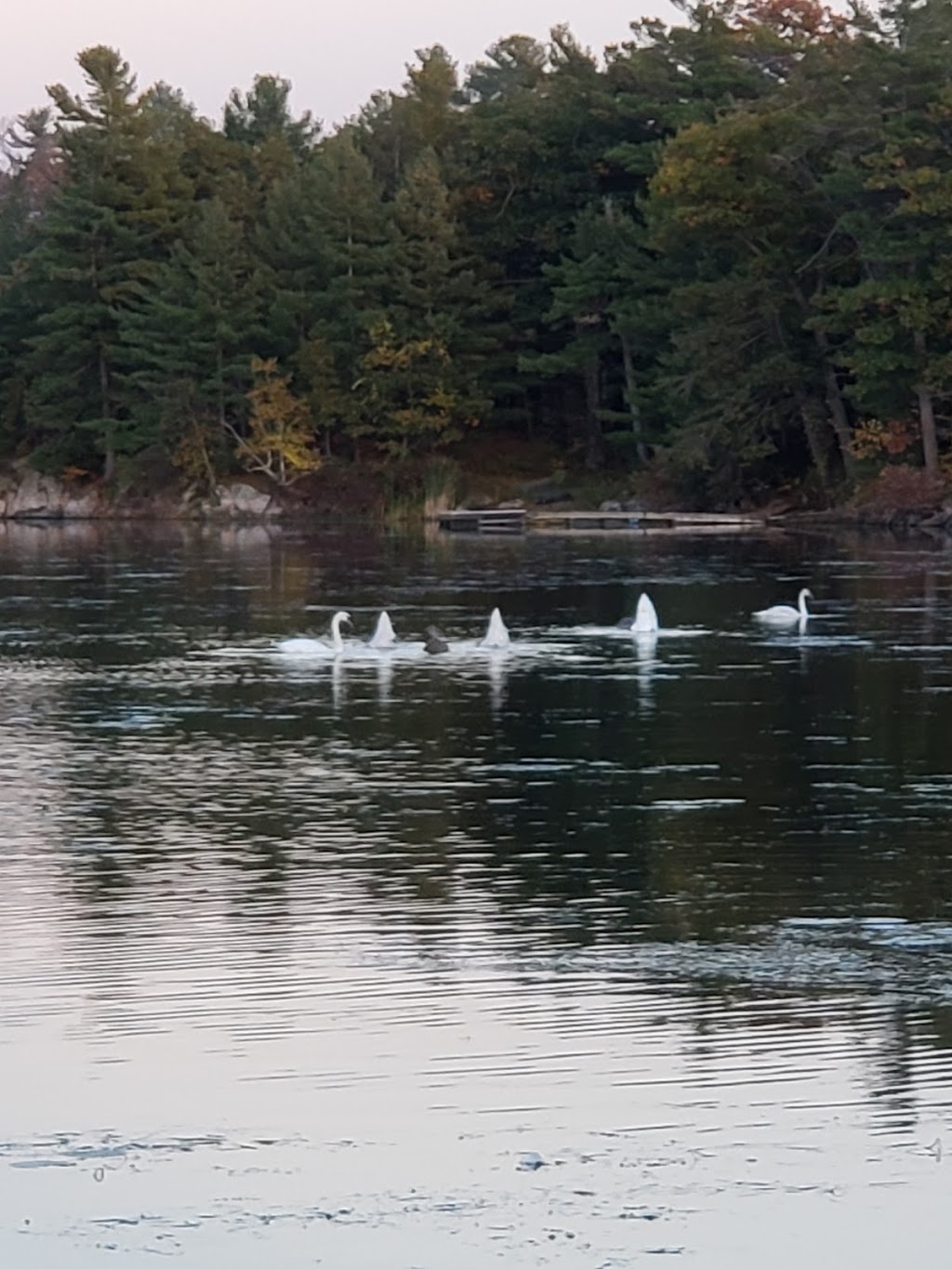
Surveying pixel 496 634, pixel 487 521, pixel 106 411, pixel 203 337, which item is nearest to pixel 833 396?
pixel 487 521

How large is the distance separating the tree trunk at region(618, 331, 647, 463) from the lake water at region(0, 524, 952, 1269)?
1569 inches

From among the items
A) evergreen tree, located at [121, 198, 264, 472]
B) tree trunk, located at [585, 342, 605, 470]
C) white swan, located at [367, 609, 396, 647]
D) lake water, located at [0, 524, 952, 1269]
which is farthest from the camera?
evergreen tree, located at [121, 198, 264, 472]

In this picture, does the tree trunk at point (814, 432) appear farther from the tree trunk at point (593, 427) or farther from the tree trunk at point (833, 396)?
the tree trunk at point (593, 427)

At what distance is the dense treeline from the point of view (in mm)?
54219

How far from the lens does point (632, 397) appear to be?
208ft

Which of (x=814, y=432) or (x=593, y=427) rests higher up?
(x=593, y=427)

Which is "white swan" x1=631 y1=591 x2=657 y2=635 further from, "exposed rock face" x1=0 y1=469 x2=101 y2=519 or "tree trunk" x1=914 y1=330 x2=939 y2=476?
"exposed rock face" x1=0 y1=469 x2=101 y2=519

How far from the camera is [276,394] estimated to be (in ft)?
228

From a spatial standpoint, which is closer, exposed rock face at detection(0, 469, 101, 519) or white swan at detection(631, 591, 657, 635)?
white swan at detection(631, 591, 657, 635)

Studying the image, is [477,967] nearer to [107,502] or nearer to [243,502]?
[243,502]

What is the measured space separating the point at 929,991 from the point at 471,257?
59.8 meters

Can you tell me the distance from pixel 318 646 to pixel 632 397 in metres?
38.0

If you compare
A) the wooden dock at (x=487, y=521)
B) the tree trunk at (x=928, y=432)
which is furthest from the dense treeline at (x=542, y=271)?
the wooden dock at (x=487, y=521)

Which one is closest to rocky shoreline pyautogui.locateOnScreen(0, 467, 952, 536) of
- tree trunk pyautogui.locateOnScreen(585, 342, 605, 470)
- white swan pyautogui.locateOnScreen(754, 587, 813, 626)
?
tree trunk pyautogui.locateOnScreen(585, 342, 605, 470)
